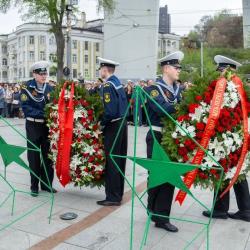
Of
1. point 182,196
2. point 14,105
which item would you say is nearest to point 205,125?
point 182,196

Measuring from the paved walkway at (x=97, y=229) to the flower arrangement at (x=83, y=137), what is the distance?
0.42 meters

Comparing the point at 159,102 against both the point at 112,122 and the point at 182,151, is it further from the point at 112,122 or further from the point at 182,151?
the point at 112,122

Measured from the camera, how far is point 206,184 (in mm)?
4156

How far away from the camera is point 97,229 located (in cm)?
449

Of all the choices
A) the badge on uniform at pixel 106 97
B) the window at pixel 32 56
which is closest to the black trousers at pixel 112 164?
the badge on uniform at pixel 106 97

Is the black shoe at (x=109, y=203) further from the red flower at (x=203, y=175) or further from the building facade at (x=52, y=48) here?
the building facade at (x=52, y=48)

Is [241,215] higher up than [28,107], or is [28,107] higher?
[28,107]

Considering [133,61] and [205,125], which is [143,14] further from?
[205,125]

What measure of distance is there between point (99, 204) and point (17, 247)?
1.54 metres

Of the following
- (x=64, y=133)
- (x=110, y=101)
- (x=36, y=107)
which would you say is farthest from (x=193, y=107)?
(x=36, y=107)

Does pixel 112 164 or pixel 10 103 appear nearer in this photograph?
pixel 112 164

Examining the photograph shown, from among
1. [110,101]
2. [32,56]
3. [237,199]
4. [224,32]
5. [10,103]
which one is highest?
[224,32]

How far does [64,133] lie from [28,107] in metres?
0.73

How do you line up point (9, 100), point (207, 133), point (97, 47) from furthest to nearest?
1. point (97, 47)
2. point (9, 100)
3. point (207, 133)
